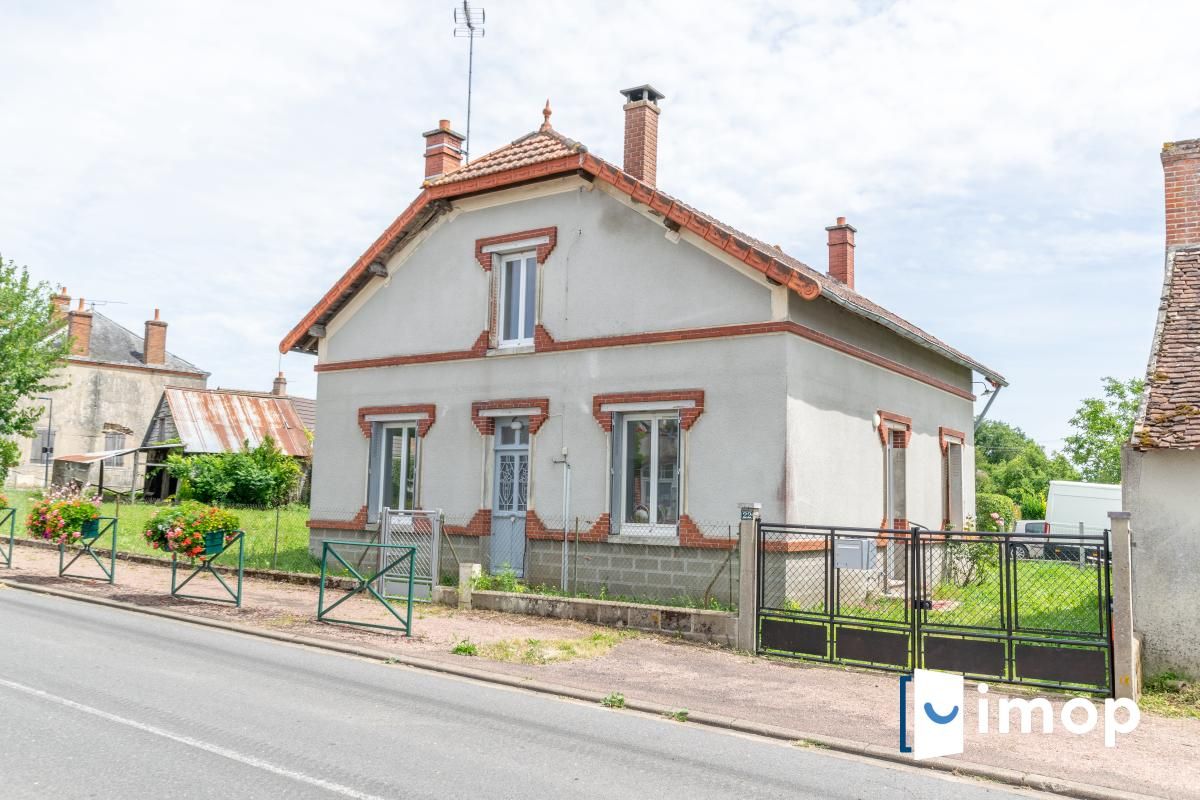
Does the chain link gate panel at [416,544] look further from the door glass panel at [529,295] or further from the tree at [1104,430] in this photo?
the tree at [1104,430]

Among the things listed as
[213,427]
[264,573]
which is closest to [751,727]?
[264,573]

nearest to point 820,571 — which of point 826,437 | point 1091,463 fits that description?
point 826,437

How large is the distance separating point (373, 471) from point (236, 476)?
52.9 feet

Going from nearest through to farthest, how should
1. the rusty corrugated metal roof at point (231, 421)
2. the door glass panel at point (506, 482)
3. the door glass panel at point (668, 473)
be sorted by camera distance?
the door glass panel at point (668, 473) → the door glass panel at point (506, 482) → the rusty corrugated metal roof at point (231, 421)

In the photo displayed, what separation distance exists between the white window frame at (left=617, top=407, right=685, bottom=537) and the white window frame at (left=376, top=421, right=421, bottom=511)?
425cm

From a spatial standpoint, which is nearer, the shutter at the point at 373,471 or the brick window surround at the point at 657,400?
the brick window surround at the point at 657,400

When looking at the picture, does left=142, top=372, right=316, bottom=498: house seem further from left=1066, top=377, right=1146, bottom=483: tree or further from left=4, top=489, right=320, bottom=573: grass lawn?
left=1066, top=377, right=1146, bottom=483: tree

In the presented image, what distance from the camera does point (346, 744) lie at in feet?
21.6

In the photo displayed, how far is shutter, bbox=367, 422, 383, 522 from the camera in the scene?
1788cm

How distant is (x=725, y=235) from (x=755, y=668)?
20.5 ft

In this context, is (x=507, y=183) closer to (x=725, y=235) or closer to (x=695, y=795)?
(x=725, y=235)

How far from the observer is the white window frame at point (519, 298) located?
16.4 metres

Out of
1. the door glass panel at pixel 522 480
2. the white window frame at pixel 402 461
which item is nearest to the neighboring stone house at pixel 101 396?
the white window frame at pixel 402 461

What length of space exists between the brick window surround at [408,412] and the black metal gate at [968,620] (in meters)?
6.81
